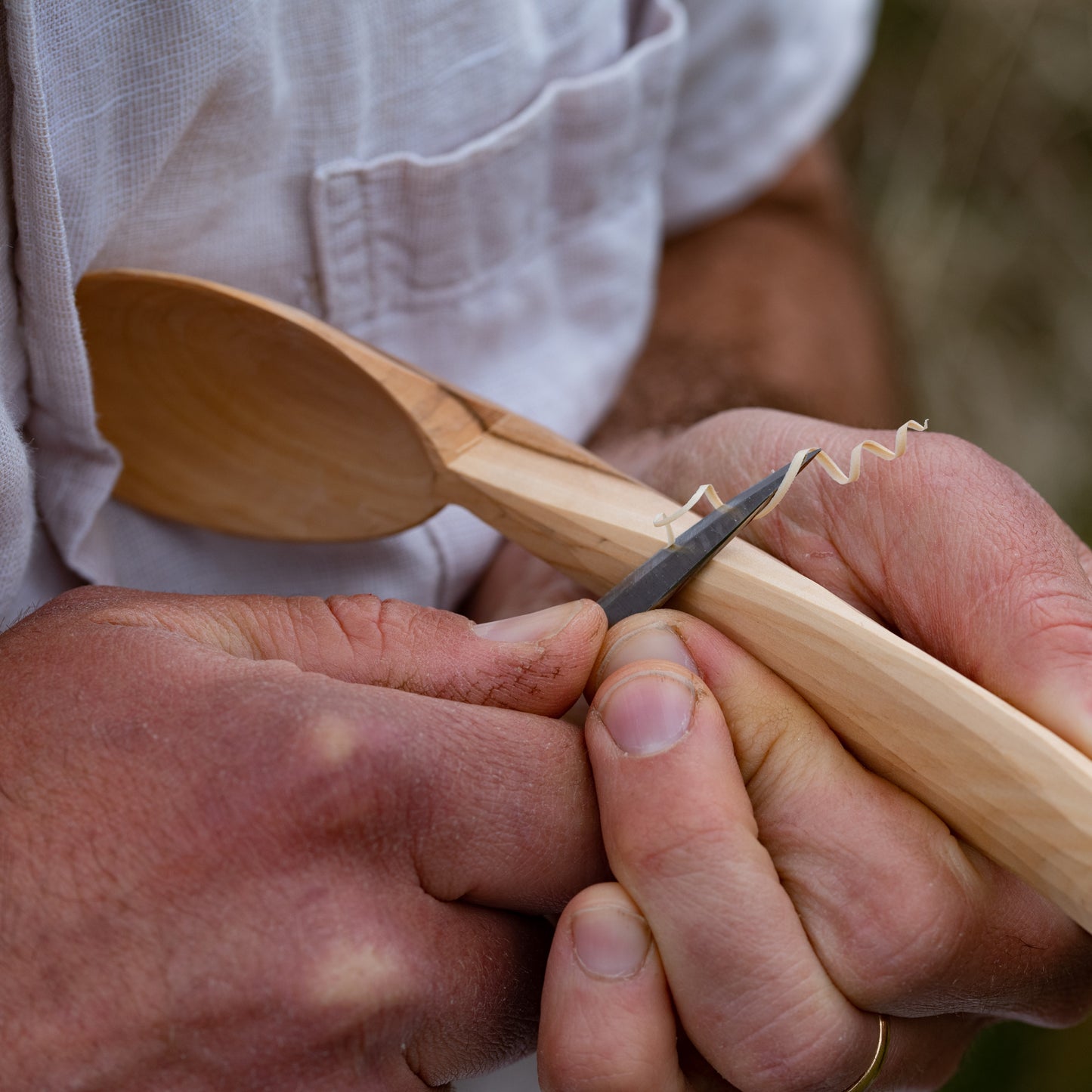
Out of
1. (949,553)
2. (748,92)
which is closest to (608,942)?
(949,553)

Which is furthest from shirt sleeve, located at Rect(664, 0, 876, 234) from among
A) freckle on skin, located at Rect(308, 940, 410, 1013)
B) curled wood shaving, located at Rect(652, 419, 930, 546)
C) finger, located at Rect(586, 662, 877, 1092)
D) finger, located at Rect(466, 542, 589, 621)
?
freckle on skin, located at Rect(308, 940, 410, 1013)

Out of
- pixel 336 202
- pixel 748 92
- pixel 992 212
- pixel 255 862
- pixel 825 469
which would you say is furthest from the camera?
pixel 992 212

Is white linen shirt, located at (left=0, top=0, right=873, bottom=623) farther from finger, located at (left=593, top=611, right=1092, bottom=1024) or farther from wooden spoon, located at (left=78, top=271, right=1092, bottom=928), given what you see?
finger, located at (left=593, top=611, right=1092, bottom=1024)

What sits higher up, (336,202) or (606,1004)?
(336,202)

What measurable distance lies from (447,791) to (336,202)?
38 centimetres

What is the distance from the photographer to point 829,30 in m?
1.02

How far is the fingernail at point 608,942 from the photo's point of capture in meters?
0.44

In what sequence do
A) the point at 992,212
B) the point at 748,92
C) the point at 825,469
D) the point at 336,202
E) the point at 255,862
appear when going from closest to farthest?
1. the point at 255,862
2. the point at 825,469
3. the point at 336,202
4. the point at 748,92
5. the point at 992,212

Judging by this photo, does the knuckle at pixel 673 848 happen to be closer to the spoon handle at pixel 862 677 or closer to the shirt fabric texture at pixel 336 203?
the spoon handle at pixel 862 677

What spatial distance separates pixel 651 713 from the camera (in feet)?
1.49

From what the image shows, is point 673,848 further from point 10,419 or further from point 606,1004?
point 10,419

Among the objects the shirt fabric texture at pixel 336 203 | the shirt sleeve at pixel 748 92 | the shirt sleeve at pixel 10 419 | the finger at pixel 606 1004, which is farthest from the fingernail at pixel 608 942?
the shirt sleeve at pixel 748 92

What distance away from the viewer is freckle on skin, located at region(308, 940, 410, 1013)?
41cm

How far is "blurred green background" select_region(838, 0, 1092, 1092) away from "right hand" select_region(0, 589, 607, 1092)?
5.11ft
